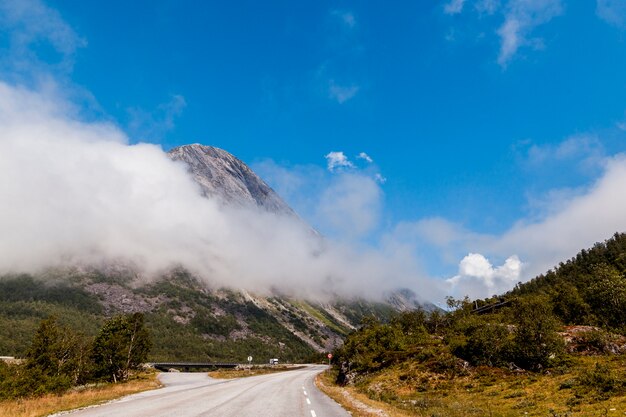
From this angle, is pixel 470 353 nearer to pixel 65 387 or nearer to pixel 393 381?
pixel 393 381

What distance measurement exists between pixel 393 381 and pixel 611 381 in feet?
78.0

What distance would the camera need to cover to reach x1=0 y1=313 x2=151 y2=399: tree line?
42.7 metres

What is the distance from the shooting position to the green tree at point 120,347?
64.6m

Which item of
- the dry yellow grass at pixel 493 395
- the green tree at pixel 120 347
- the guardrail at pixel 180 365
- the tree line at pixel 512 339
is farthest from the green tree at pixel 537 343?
the guardrail at pixel 180 365

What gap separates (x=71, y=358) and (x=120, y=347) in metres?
11.6

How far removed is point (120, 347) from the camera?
218 ft

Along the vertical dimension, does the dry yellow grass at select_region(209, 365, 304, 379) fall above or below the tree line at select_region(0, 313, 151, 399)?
below

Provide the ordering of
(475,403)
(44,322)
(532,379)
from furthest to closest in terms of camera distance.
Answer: (44,322), (532,379), (475,403)

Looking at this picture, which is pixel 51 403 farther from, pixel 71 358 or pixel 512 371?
pixel 512 371

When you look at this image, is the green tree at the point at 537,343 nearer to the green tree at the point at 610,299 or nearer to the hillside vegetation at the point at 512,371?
the hillside vegetation at the point at 512,371

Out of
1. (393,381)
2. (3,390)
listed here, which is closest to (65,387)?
(3,390)

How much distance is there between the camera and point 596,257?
163m

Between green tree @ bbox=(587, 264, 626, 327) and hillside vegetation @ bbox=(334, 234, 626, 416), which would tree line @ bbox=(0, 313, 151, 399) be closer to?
hillside vegetation @ bbox=(334, 234, 626, 416)

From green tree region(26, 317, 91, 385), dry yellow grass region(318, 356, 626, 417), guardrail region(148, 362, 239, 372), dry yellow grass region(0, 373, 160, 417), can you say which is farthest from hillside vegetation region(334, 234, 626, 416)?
guardrail region(148, 362, 239, 372)
